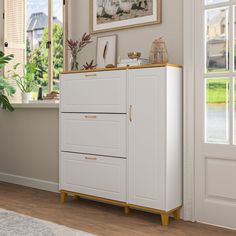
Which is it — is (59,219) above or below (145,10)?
below

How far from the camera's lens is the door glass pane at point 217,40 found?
2.71 m

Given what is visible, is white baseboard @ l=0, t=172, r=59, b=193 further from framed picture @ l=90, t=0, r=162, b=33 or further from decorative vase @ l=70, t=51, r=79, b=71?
framed picture @ l=90, t=0, r=162, b=33

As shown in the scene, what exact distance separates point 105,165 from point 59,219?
0.56 metres

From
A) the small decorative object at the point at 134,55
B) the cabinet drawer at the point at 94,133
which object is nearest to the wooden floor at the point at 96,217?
the cabinet drawer at the point at 94,133

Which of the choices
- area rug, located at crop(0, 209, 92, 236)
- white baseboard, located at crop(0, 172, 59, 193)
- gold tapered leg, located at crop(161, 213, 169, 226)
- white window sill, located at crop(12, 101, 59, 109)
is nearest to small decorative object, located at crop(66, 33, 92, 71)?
white window sill, located at crop(12, 101, 59, 109)

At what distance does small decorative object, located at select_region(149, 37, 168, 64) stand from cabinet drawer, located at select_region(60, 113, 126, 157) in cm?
51

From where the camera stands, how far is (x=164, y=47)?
2891mm

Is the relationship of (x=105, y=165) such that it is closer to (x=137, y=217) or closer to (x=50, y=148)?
(x=137, y=217)

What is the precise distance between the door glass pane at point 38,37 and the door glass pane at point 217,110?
7.08 ft

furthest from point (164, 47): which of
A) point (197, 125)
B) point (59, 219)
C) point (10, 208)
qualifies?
point (10, 208)

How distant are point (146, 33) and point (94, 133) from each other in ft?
3.18

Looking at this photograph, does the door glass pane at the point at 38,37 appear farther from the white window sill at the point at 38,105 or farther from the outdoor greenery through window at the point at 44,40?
the white window sill at the point at 38,105

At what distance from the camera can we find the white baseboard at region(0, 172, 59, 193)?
3.79m

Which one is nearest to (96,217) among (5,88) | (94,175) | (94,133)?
(94,175)
